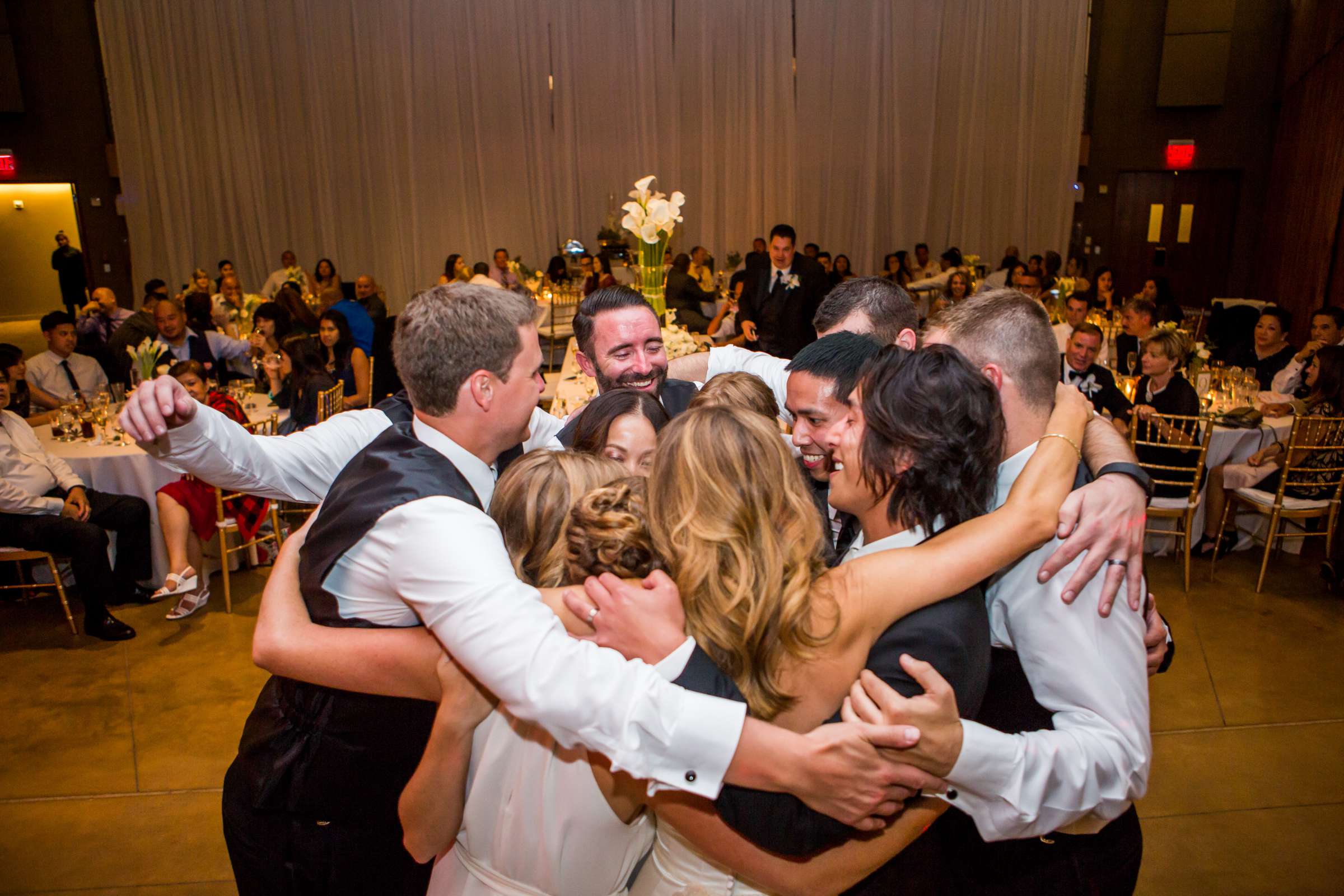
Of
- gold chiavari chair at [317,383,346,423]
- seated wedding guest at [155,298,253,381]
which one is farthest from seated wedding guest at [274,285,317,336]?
gold chiavari chair at [317,383,346,423]

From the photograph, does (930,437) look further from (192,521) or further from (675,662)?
(192,521)

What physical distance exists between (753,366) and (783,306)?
366 centimetres

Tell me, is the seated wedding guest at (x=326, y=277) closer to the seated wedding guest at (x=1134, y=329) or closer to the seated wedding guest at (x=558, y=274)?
the seated wedding guest at (x=558, y=274)

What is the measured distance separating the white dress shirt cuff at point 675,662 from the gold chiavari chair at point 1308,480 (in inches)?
179

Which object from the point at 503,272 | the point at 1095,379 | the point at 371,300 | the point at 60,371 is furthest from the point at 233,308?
the point at 1095,379

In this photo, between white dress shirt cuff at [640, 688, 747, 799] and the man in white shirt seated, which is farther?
the man in white shirt seated

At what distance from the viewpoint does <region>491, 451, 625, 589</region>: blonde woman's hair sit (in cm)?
150

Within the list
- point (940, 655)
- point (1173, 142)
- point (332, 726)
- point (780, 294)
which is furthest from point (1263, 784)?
point (1173, 142)

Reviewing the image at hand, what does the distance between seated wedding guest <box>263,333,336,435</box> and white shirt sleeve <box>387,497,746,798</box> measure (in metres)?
4.33

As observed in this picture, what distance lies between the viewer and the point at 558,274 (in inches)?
432

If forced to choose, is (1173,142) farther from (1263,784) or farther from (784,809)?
(784,809)

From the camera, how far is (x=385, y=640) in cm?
148

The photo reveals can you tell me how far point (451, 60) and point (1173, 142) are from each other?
1072 centimetres

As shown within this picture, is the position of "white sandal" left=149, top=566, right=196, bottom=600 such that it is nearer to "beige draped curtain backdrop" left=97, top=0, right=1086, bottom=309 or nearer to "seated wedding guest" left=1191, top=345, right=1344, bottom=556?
"seated wedding guest" left=1191, top=345, right=1344, bottom=556
